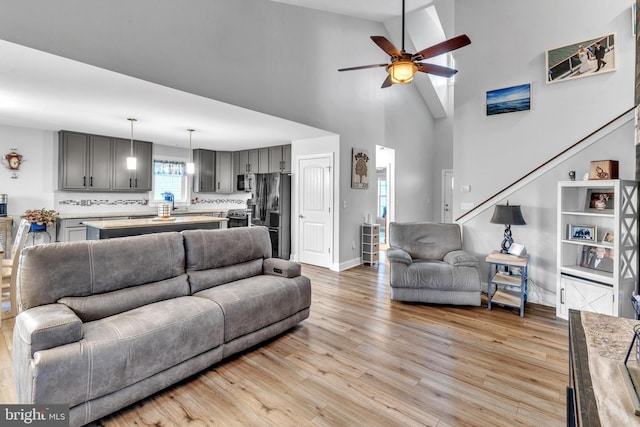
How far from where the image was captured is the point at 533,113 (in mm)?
3977

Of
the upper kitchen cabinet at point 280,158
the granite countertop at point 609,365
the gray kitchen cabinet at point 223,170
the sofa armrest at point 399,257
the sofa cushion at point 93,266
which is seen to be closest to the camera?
the granite countertop at point 609,365

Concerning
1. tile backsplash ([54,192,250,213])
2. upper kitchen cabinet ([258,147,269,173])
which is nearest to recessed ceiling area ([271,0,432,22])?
upper kitchen cabinet ([258,147,269,173])

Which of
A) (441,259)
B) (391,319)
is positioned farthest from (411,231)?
(391,319)

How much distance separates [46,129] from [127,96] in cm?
300

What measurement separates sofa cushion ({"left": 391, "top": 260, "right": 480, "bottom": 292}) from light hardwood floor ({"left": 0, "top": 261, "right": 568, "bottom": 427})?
359 millimetres

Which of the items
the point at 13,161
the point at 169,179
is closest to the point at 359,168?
the point at 169,179

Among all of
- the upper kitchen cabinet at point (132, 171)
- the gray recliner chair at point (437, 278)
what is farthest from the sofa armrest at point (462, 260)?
the upper kitchen cabinet at point (132, 171)

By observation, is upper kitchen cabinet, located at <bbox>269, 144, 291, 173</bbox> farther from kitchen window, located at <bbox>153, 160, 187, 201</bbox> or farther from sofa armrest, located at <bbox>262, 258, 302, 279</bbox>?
sofa armrest, located at <bbox>262, 258, 302, 279</bbox>

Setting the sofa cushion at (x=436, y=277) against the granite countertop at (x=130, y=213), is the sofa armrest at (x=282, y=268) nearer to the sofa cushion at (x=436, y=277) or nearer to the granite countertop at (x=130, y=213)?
the sofa cushion at (x=436, y=277)

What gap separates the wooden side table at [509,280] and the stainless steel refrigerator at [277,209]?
3489 millimetres

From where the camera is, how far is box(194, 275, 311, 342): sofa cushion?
2439 millimetres

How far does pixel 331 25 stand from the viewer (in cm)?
493

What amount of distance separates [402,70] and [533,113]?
2.15 meters

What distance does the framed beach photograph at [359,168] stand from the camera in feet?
18.4
